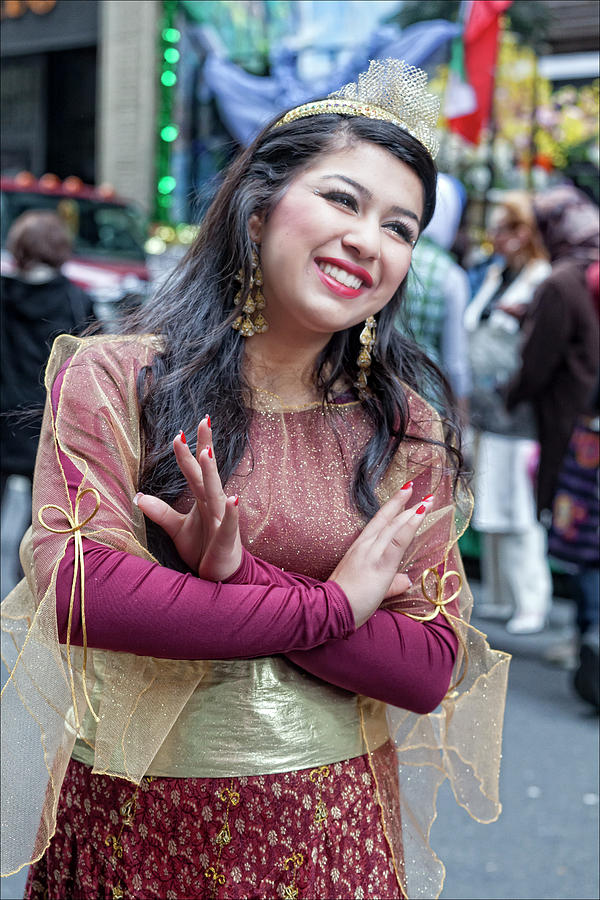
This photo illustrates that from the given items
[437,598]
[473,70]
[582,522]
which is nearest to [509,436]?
[582,522]

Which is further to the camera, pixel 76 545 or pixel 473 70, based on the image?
pixel 473 70

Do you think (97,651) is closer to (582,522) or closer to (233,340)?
(233,340)

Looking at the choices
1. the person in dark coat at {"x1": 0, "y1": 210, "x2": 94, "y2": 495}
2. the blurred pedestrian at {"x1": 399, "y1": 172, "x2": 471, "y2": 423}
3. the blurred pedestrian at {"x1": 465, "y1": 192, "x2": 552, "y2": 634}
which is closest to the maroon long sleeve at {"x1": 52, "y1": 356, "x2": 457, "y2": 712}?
the blurred pedestrian at {"x1": 399, "y1": 172, "x2": 471, "y2": 423}

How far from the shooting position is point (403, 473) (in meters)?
1.81

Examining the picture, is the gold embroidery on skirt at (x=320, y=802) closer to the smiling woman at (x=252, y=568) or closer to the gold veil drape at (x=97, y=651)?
the smiling woman at (x=252, y=568)

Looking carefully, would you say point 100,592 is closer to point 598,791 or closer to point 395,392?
point 395,392

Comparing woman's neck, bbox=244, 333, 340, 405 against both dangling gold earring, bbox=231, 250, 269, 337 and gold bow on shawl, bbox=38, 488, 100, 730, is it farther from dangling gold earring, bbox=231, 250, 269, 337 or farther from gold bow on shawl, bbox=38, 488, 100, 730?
gold bow on shawl, bbox=38, 488, 100, 730

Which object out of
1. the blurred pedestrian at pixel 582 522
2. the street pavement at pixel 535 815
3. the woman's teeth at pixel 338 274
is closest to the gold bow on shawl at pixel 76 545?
the woman's teeth at pixel 338 274

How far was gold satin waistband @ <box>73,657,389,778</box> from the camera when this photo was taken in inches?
64.8

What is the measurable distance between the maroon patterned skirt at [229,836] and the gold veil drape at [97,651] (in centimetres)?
8

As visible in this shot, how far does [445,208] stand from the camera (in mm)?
4426

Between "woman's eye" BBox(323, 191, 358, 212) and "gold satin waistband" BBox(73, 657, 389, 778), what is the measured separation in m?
0.69

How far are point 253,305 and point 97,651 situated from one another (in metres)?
0.59

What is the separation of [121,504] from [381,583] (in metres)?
0.39
